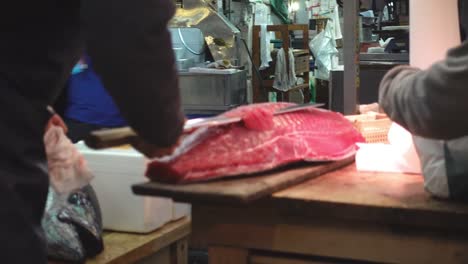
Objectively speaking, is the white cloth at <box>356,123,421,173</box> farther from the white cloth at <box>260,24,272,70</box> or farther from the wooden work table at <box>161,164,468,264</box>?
the white cloth at <box>260,24,272,70</box>

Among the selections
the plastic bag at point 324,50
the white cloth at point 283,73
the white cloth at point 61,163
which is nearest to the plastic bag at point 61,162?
the white cloth at point 61,163

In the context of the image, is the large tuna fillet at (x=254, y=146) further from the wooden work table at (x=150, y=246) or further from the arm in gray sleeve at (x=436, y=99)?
the wooden work table at (x=150, y=246)

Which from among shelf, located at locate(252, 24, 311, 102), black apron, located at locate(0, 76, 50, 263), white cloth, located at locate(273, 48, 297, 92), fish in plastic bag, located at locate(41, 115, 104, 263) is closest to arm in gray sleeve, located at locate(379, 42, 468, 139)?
black apron, located at locate(0, 76, 50, 263)

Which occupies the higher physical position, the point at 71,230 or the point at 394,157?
the point at 394,157

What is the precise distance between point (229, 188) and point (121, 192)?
116cm

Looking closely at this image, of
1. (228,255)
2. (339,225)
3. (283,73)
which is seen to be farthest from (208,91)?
(339,225)

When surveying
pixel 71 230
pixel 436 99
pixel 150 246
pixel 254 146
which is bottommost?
pixel 150 246

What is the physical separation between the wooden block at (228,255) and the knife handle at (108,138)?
15.2 inches

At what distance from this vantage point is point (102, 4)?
4.20 feet

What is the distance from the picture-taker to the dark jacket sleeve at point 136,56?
127 centimetres

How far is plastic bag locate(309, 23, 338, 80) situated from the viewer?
31.5ft

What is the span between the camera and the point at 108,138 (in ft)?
4.40

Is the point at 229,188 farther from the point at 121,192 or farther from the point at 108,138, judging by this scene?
the point at 121,192

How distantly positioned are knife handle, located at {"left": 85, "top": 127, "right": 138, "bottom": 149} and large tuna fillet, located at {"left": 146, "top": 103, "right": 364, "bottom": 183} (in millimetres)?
150
